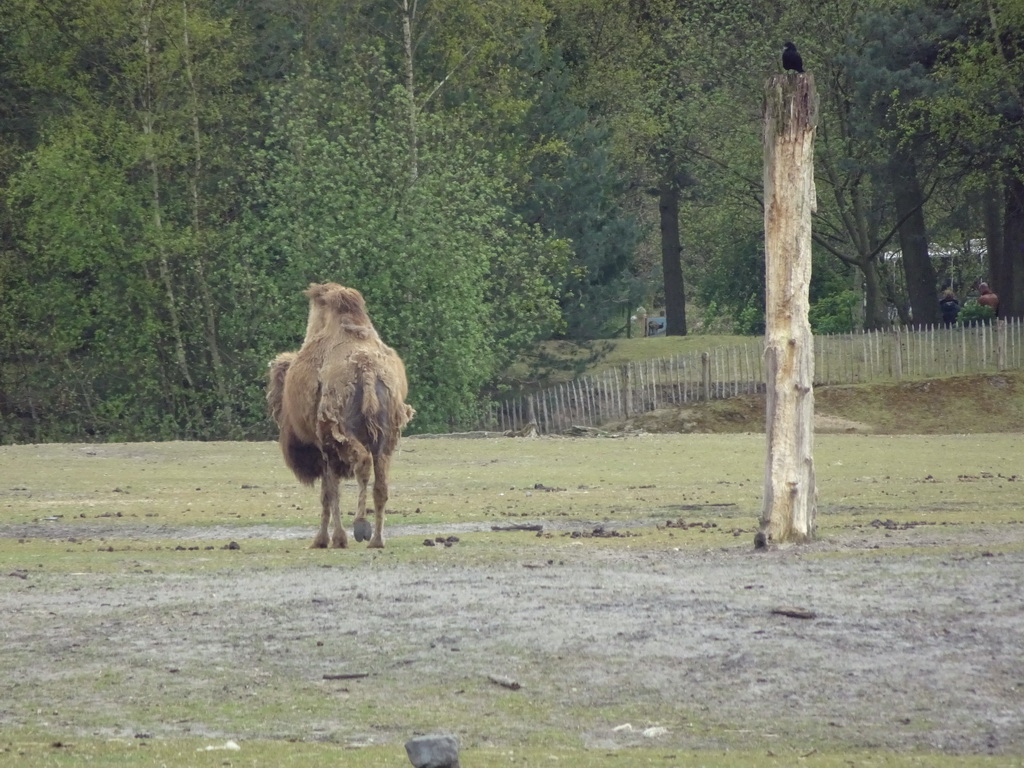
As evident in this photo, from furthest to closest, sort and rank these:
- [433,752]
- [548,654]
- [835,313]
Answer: [835,313] < [548,654] < [433,752]

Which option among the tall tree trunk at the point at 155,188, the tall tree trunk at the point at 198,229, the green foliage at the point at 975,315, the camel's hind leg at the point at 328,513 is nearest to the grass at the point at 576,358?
the green foliage at the point at 975,315

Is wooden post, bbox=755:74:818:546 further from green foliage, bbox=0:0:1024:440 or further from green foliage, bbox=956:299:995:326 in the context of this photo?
green foliage, bbox=956:299:995:326

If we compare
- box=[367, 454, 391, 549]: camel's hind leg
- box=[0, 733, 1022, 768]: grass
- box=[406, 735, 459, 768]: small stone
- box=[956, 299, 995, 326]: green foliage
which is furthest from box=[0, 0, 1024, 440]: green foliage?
box=[406, 735, 459, 768]: small stone

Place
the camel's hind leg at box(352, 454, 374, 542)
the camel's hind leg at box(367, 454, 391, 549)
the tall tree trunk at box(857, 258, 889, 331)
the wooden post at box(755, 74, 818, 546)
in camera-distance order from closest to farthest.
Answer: the wooden post at box(755, 74, 818, 546), the camel's hind leg at box(352, 454, 374, 542), the camel's hind leg at box(367, 454, 391, 549), the tall tree trunk at box(857, 258, 889, 331)

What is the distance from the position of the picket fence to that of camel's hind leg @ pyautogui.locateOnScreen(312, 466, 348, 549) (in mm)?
31406

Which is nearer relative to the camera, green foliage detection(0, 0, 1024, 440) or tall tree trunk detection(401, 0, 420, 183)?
green foliage detection(0, 0, 1024, 440)

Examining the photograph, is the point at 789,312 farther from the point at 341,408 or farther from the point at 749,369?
the point at 749,369

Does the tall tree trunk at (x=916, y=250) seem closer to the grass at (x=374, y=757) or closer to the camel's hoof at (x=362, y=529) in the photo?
the camel's hoof at (x=362, y=529)

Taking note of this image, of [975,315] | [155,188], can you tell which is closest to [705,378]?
[975,315]

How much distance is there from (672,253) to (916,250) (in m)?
11.7

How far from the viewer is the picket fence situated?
4819 centimetres

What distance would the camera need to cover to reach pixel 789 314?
15.3m

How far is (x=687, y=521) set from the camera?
19.0 metres

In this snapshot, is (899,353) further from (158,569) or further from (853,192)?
(158,569)
